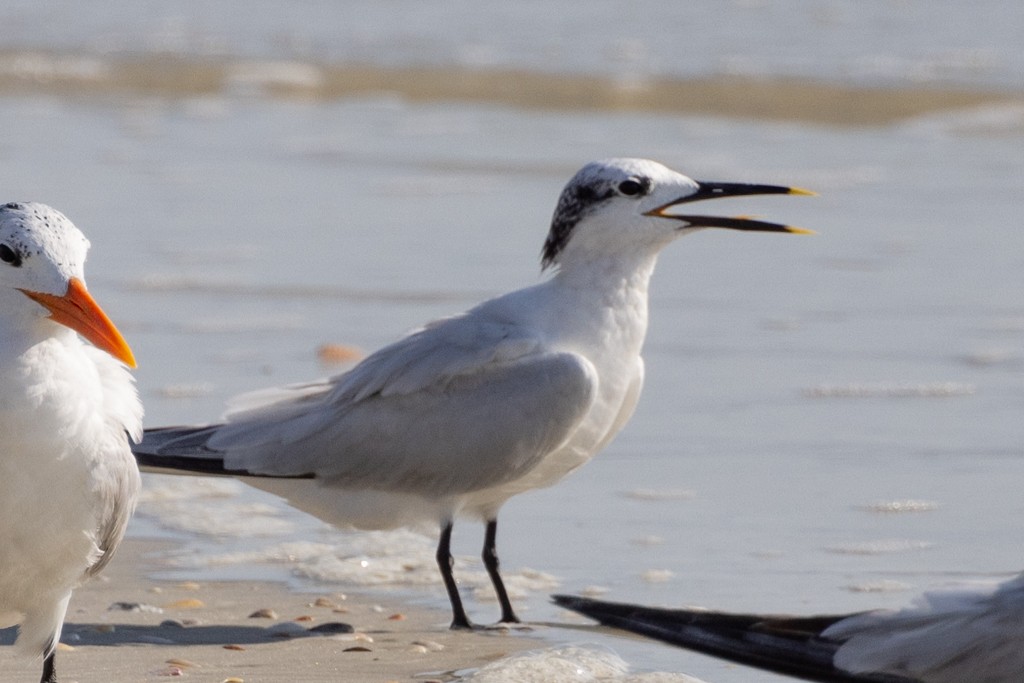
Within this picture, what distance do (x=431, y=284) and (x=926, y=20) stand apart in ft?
29.9

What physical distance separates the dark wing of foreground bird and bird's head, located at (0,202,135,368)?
1.29 metres

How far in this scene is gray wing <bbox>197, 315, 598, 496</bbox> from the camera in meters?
4.89

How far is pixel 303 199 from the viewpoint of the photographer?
33.1ft

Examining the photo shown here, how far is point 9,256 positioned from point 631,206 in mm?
1991

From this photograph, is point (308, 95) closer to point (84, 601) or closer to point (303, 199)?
point (303, 199)

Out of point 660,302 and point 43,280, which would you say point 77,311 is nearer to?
point 43,280

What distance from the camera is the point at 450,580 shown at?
484 centimetres

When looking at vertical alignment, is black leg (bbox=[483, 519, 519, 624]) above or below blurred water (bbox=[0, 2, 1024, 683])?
below

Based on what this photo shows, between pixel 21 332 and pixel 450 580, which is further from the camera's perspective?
pixel 450 580

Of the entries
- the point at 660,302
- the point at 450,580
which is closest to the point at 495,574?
the point at 450,580

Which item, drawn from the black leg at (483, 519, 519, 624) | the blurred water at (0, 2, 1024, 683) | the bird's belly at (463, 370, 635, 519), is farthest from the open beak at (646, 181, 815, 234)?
the black leg at (483, 519, 519, 624)

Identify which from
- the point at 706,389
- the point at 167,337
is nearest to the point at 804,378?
the point at 706,389

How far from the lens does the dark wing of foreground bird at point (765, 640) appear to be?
3221 millimetres

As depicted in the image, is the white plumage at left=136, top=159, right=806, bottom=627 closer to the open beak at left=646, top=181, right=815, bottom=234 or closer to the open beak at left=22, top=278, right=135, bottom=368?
the open beak at left=646, top=181, right=815, bottom=234
